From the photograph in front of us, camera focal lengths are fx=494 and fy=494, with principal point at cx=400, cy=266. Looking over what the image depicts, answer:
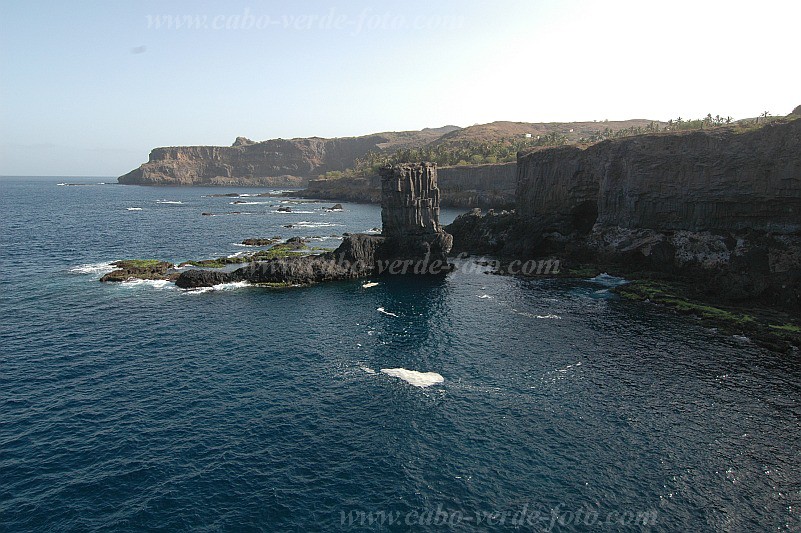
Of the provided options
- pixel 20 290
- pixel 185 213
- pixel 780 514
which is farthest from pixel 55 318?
pixel 185 213

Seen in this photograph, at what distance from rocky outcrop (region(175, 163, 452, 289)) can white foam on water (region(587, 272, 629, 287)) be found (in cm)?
2781

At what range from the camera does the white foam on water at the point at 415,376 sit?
4805 centimetres

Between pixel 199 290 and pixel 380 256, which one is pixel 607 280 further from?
pixel 199 290

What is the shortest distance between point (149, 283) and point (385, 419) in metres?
59.0

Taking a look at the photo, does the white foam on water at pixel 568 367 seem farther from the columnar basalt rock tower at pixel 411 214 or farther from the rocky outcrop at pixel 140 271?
the rocky outcrop at pixel 140 271

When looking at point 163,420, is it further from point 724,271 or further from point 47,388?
point 724,271

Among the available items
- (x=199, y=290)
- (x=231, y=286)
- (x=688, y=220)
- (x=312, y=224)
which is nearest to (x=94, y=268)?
(x=199, y=290)

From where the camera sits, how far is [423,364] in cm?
5262

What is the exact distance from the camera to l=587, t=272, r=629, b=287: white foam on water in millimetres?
83456

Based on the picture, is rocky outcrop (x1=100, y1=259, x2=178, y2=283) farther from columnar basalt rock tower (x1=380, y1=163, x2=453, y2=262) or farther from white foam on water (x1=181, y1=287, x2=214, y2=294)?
columnar basalt rock tower (x1=380, y1=163, x2=453, y2=262)

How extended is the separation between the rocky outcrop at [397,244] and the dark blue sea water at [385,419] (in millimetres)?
16939

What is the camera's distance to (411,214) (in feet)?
328

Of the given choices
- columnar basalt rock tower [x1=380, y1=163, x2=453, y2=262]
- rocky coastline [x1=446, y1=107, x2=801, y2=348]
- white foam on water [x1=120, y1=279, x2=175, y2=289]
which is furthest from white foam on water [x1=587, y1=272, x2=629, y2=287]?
white foam on water [x1=120, y1=279, x2=175, y2=289]

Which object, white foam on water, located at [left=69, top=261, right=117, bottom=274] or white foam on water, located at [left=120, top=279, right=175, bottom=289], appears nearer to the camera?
white foam on water, located at [left=120, top=279, right=175, bottom=289]
